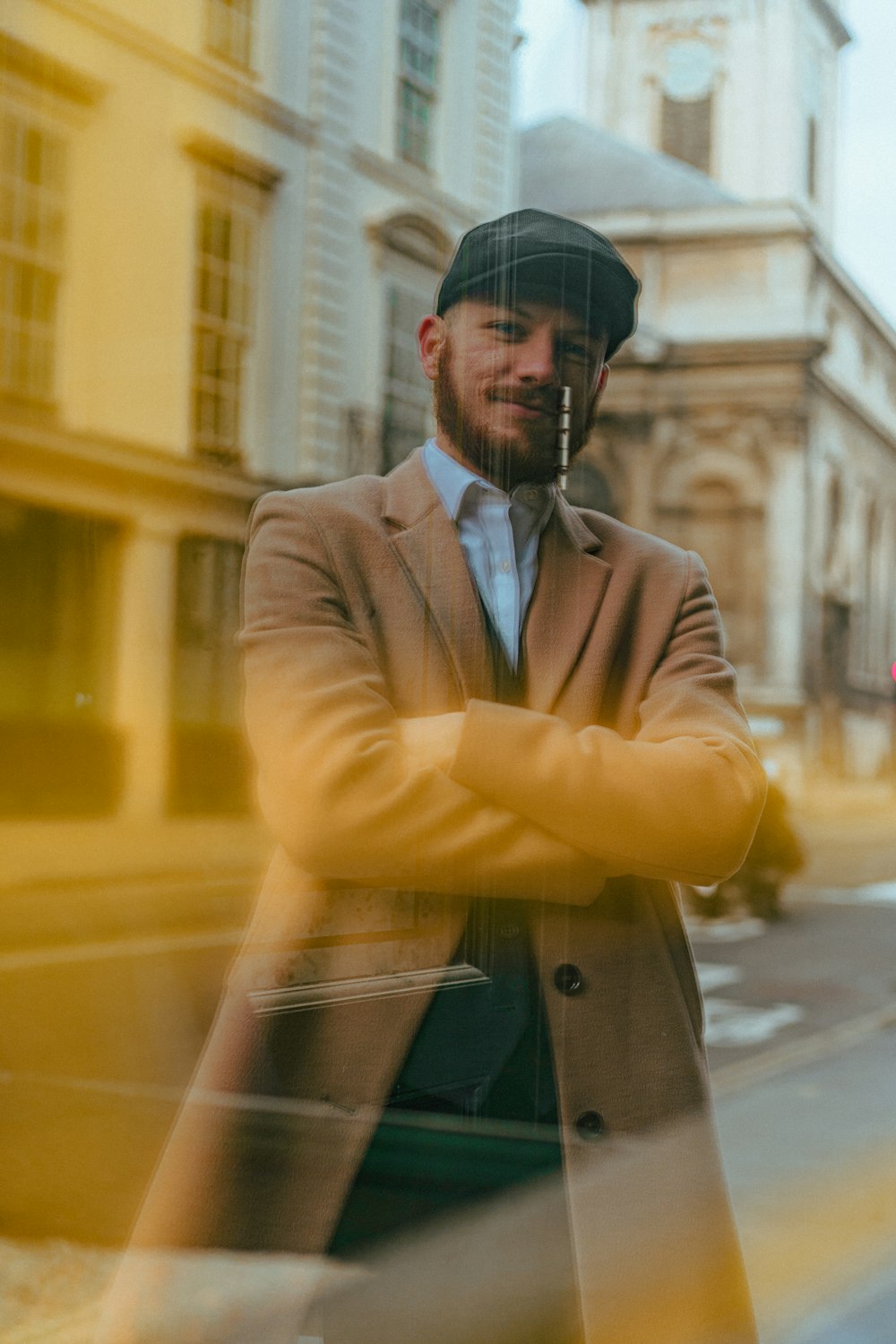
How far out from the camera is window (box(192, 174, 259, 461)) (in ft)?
4.73

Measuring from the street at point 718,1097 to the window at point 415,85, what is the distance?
0.78 meters

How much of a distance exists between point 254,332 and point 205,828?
46 cm

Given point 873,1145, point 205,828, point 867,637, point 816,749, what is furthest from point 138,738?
point 873,1145

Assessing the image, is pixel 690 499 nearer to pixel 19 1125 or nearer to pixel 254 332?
pixel 254 332

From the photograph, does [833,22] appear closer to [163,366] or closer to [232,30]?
[232,30]

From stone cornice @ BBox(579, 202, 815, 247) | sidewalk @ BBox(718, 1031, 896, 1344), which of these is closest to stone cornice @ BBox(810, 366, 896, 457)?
stone cornice @ BBox(579, 202, 815, 247)

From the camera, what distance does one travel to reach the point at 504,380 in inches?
61.2

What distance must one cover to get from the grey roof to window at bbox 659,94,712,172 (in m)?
0.02

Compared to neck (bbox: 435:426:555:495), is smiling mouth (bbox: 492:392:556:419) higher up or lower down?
higher up

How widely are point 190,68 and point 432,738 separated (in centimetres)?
64

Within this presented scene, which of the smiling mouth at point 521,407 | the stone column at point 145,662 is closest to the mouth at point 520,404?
the smiling mouth at point 521,407

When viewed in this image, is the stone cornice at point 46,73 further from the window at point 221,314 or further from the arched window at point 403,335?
the arched window at point 403,335

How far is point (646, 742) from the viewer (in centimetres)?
151

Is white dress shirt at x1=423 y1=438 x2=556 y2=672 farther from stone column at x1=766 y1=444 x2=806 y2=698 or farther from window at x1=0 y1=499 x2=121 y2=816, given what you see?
stone column at x1=766 y1=444 x2=806 y2=698
